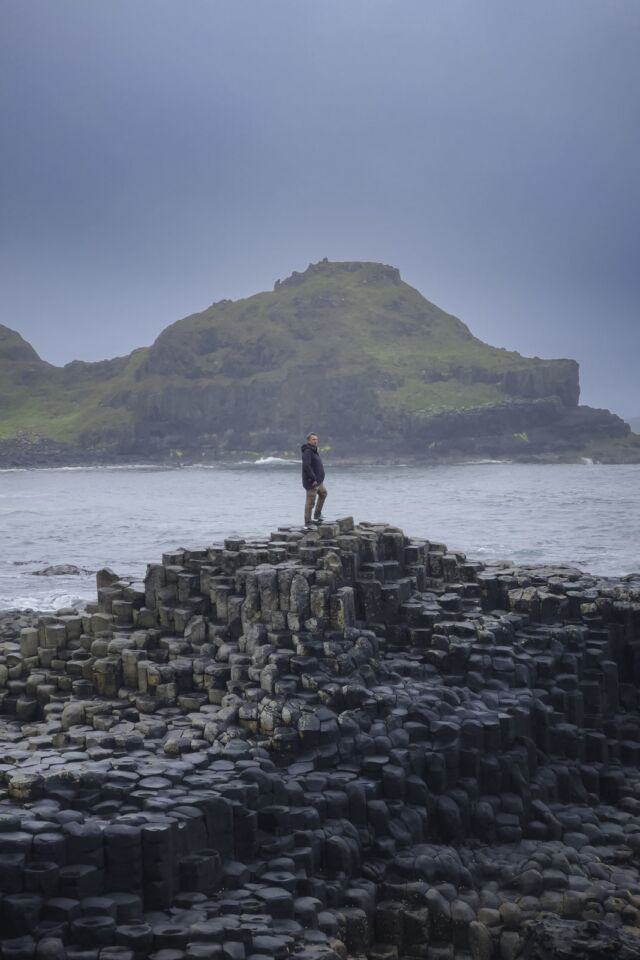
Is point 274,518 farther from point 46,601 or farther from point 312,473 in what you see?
point 312,473

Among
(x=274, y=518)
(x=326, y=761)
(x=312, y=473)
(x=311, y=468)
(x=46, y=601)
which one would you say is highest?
Answer: (x=311, y=468)

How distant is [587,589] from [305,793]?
37.8 ft

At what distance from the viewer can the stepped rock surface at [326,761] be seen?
37.8 ft

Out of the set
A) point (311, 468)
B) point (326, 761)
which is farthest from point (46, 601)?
point (326, 761)

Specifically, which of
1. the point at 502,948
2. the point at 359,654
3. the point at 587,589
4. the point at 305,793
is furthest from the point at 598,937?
the point at 587,589

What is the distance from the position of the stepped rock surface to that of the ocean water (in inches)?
756

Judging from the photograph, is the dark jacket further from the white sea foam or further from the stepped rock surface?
the white sea foam

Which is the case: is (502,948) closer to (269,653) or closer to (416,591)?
(269,653)

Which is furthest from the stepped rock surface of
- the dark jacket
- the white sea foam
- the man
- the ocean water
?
the ocean water

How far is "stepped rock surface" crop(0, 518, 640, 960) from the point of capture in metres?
11.5

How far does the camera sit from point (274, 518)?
3120 inches

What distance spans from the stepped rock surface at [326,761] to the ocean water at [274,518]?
1922cm

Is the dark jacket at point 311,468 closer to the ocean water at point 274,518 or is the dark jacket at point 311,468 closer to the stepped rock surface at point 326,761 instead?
Result: the stepped rock surface at point 326,761

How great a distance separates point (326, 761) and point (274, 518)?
64.3 metres
